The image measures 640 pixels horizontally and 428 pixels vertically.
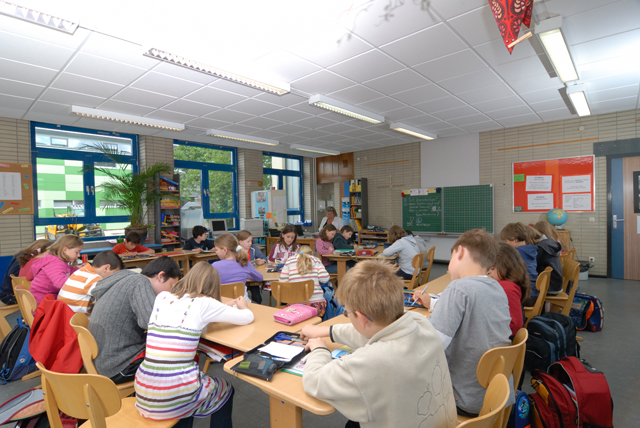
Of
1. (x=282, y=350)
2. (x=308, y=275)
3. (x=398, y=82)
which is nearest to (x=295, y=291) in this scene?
(x=308, y=275)

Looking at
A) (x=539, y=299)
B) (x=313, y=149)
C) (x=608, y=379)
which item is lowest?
(x=608, y=379)

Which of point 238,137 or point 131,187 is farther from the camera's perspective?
point 238,137

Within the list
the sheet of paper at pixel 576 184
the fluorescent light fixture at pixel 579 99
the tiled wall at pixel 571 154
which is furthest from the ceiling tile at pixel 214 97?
the sheet of paper at pixel 576 184

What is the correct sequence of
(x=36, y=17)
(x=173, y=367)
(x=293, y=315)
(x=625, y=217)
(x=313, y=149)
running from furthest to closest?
1. (x=313, y=149)
2. (x=625, y=217)
3. (x=36, y=17)
4. (x=293, y=315)
5. (x=173, y=367)

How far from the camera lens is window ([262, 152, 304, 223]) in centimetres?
938

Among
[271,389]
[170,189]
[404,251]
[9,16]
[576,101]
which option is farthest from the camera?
[170,189]

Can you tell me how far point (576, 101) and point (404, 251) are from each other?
3493 mm

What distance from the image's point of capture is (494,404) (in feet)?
3.75

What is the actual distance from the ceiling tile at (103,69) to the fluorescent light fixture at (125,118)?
4.62 ft

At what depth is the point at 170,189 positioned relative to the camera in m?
6.92

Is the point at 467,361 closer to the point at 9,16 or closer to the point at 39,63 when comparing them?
the point at 9,16

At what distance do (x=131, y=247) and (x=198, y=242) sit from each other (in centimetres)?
106

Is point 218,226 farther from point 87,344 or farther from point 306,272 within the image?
point 87,344

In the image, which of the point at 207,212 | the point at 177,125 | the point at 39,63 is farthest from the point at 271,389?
the point at 207,212
